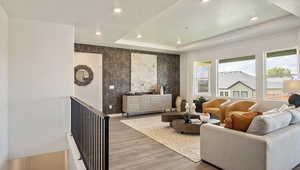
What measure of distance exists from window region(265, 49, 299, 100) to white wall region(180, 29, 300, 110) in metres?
0.18

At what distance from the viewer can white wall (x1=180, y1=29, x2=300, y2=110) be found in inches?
177

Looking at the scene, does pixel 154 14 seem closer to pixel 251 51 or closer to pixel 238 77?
pixel 251 51

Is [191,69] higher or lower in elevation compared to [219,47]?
lower

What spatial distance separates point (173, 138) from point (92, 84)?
364cm

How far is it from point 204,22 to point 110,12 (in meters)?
2.51

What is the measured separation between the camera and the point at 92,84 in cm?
595

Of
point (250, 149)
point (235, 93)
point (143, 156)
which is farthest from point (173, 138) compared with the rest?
point (235, 93)

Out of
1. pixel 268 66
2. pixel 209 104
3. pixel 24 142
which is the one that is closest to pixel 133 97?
pixel 209 104

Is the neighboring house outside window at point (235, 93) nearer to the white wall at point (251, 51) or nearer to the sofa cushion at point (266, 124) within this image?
the white wall at point (251, 51)

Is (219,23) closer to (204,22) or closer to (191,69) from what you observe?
(204,22)

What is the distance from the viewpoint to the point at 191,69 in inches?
294

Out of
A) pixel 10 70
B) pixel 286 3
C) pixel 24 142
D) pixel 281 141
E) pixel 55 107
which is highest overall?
pixel 286 3

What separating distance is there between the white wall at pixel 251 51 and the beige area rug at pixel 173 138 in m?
2.62

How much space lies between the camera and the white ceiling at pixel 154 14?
8.99 ft
